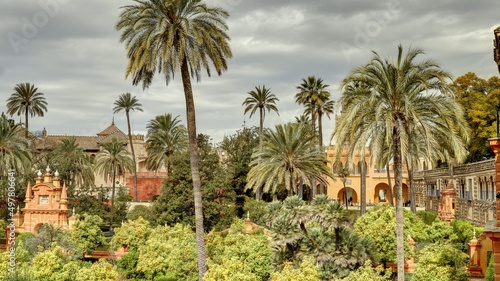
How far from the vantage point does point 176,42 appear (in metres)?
24.1

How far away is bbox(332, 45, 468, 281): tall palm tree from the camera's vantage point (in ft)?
63.8

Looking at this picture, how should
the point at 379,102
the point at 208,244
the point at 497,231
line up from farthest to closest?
the point at 208,244
the point at 379,102
the point at 497,231

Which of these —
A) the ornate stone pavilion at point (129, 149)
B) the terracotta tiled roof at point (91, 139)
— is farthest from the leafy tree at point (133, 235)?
the terracotta tiled roof at point (91, 139)

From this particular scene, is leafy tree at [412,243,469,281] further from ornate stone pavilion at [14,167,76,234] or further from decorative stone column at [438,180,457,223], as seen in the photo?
ornate stone pavilion at [14,167,76,234]

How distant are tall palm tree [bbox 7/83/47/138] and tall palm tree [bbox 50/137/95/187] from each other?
558 centimetres

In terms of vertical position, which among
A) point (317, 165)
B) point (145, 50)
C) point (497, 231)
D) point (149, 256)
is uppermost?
point (145, 50)

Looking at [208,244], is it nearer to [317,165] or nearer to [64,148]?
[317,165]

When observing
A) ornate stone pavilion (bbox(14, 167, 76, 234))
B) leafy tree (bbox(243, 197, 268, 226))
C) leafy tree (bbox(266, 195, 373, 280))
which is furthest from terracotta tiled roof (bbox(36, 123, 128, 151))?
leafy tree (bbox(266, 195, 373, 280))

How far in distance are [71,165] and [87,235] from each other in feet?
62.7

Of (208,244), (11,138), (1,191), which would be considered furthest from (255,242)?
(1,191)

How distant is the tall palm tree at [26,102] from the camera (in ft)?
204

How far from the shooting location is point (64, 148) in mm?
59750

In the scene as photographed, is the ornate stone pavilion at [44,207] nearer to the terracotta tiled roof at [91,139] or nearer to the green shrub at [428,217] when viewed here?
the green shrub at [428,217]

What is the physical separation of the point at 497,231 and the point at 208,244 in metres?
20.2
